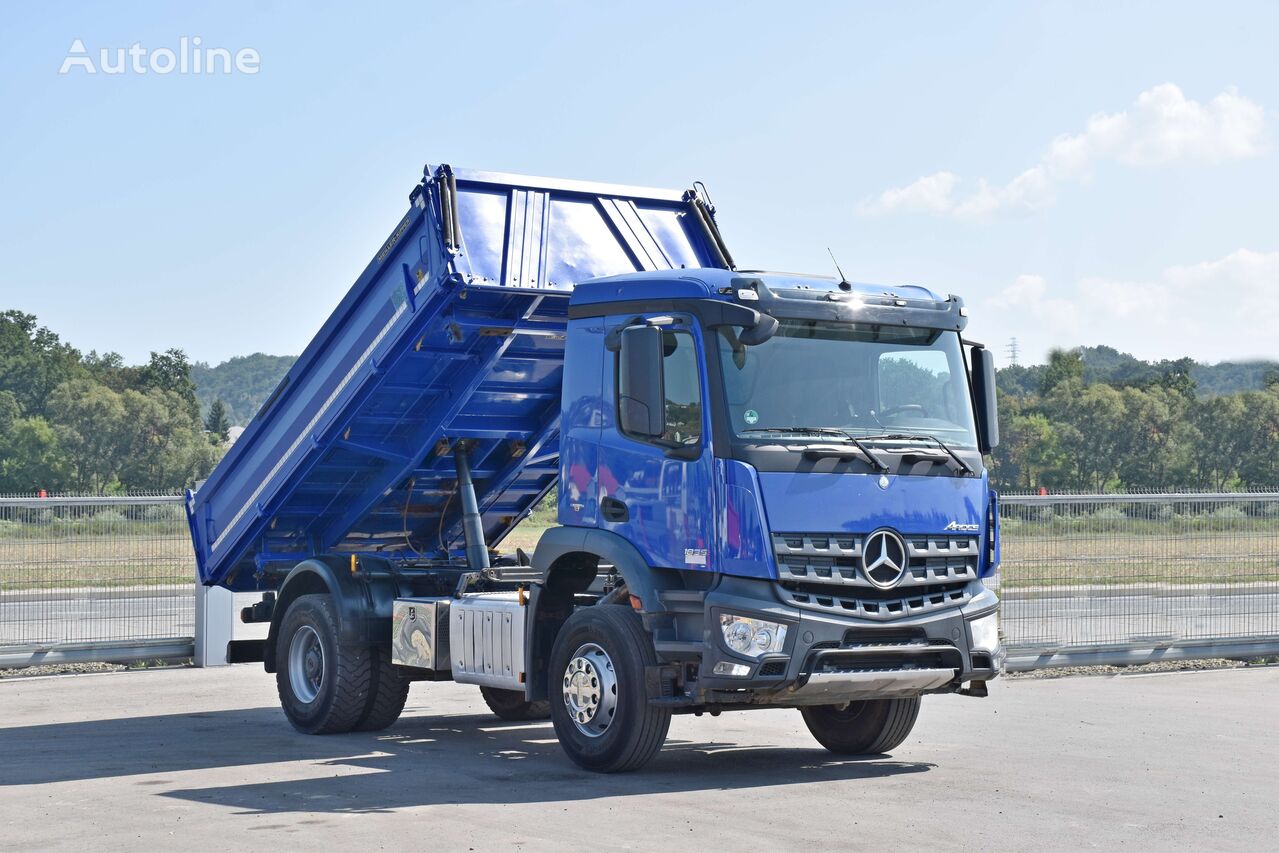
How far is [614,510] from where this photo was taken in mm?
10344

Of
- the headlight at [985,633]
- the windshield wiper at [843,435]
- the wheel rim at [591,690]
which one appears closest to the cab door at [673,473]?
the windshield wiper at [843,435]

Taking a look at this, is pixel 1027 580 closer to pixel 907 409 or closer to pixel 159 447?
pixel 907 409

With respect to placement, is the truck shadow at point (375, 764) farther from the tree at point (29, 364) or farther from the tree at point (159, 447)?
the tree at point (29, 364)

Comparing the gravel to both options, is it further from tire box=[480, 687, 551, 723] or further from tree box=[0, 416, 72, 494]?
tree box=[0, 416, 72, 494]

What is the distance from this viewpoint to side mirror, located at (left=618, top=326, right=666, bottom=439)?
976 centimetres

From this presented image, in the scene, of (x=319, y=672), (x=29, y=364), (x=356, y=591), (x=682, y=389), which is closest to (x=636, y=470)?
(x=682, y=389)

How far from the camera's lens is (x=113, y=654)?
17.0 meters

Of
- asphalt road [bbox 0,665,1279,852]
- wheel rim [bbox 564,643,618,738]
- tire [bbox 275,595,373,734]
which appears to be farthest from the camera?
tire [bbox 275,595,373,734]

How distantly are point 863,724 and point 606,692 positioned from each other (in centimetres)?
225

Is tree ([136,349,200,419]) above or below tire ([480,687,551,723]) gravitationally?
above

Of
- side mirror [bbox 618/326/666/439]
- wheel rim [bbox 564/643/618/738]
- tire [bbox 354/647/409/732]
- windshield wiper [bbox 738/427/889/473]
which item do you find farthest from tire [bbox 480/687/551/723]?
windshield wiper [bbox 738/427/889/473]

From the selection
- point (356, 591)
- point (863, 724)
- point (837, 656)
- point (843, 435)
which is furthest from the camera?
point (356, 591)

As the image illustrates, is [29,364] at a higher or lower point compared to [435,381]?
higher

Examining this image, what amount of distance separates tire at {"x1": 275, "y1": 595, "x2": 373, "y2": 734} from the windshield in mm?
4359
